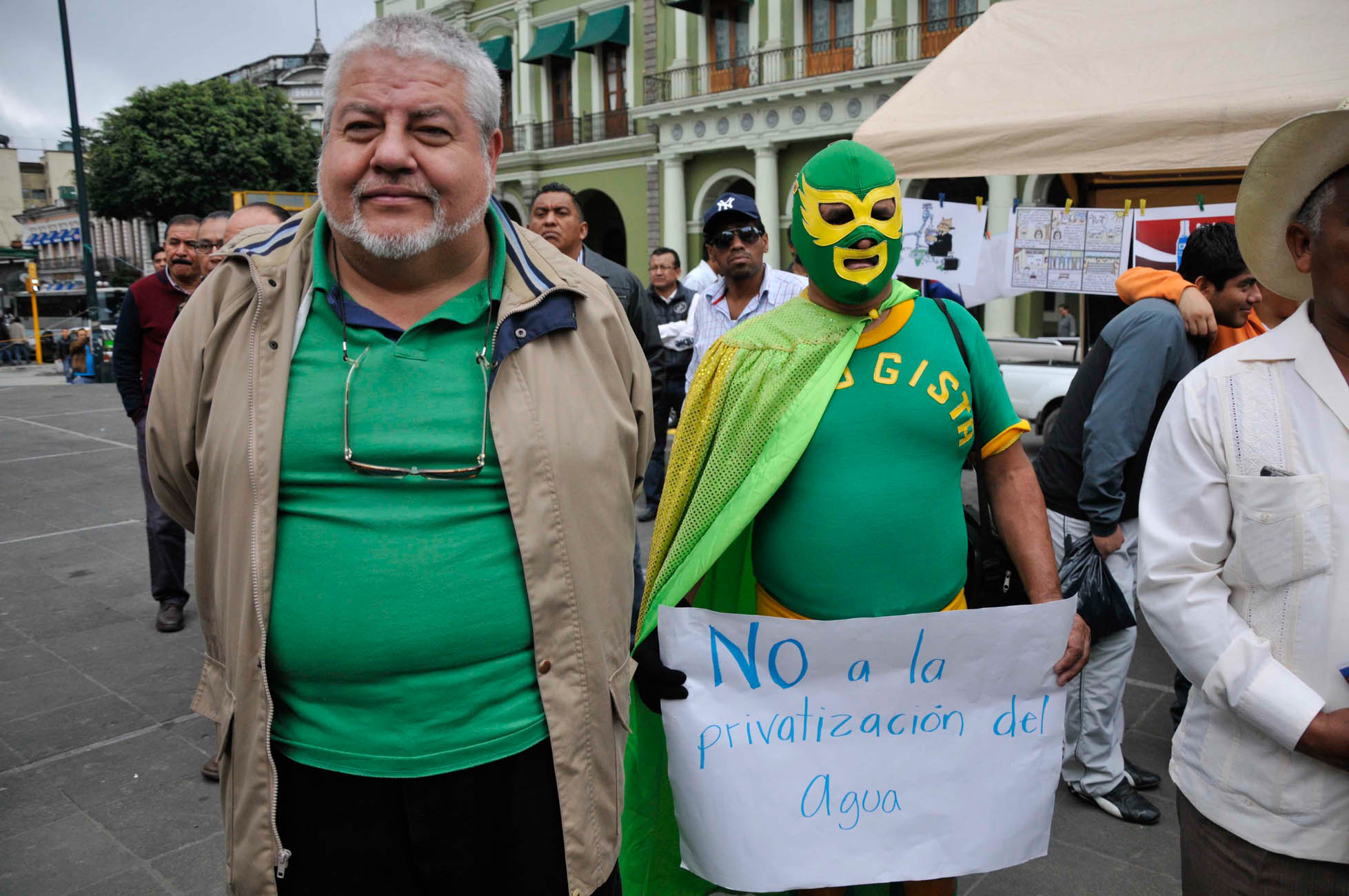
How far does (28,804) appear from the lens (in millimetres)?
3496

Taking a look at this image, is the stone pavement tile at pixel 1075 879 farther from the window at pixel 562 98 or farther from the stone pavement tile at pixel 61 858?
the window at pixel 562 98

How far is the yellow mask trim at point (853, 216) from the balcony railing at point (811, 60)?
18668mm

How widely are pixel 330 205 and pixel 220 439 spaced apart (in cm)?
45

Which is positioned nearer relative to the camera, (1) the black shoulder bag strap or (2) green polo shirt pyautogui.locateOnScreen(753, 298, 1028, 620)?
(2) green polo shirt pyautogui.locateOnScreen(753, 298, 1028, 620)

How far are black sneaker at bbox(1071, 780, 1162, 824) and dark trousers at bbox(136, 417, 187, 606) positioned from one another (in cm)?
430

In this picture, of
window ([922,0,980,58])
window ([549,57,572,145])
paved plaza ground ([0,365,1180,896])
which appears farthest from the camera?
window ([549,57,572,145])

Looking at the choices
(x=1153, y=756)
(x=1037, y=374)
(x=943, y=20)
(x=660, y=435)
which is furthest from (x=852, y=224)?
(x=943, y=20)

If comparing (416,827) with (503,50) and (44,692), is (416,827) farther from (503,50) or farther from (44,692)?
(503,50)

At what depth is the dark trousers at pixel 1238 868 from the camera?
5.22 ft

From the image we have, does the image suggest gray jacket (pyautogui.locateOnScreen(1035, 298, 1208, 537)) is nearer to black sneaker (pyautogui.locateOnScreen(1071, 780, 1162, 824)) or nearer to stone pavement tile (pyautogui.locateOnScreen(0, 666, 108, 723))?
black sneaker (pyautogui.locateOnScreen(1071, 780, 1162, 824))

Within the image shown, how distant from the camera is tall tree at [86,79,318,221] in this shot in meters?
33.5

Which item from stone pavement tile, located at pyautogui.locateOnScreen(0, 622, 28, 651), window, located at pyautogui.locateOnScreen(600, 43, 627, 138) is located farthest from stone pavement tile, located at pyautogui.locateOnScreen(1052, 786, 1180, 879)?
window, located at pyautogui.locateOnScreen(600, 43, 627, 138)

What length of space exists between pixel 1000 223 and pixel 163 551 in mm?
16664

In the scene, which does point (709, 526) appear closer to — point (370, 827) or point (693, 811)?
point (693, 811)
